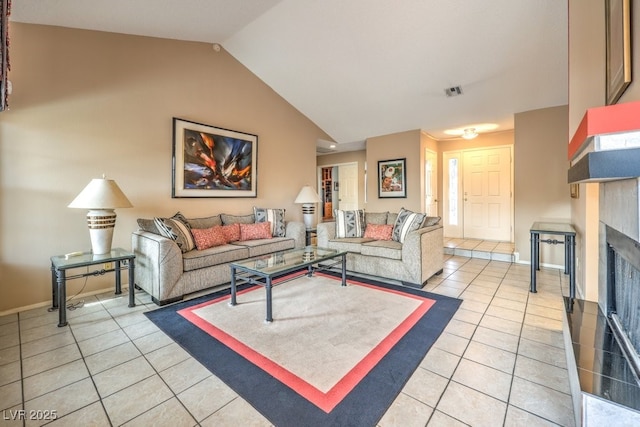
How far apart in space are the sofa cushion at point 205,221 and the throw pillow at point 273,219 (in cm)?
62

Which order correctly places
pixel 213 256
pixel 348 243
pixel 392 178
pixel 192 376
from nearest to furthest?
1. pixel 192 376
2. pixel 213 256
3. pixel 348 243
4. pixel 392 178

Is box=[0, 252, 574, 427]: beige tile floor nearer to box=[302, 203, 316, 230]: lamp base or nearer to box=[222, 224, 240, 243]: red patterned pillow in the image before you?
box=[222, 224, 240, 243]: red patterned pillow

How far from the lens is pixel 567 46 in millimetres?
2957

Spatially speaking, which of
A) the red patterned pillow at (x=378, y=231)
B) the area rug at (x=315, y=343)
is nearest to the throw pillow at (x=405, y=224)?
the red patterned pillow at (x=378, y=231)

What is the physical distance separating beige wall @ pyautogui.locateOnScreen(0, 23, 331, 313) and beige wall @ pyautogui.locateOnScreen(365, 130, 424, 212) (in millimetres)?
2945

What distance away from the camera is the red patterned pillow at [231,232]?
3.73 meters

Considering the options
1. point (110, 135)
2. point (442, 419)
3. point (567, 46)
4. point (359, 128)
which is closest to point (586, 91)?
point (567, 46)

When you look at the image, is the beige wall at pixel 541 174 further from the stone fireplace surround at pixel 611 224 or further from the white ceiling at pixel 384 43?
the stone fireplace surround at pixel 611 224

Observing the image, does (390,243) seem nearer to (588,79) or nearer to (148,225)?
(588,79)

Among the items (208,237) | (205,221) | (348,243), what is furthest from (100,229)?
(348,243)

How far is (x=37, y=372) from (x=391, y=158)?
536 cm

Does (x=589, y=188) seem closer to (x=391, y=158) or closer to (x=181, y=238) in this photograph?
(x=391, y=158)

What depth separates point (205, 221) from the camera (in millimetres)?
3777

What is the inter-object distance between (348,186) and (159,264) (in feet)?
17.6
